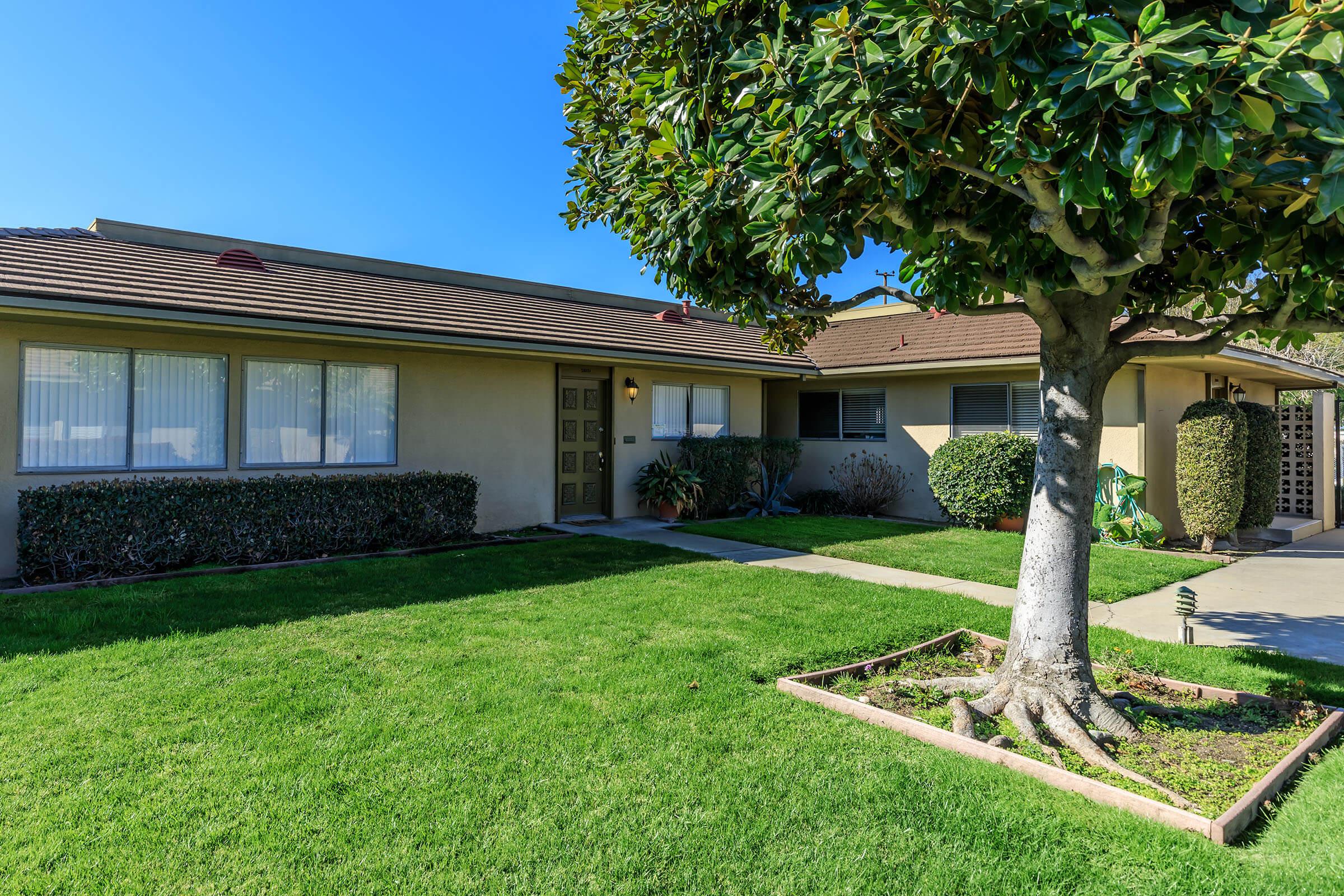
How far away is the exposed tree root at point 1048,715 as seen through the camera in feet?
12.8

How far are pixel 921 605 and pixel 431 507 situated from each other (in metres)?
6.53

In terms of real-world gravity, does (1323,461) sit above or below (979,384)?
below

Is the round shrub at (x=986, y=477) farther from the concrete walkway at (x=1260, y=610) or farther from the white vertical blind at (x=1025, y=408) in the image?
the concrete walkway at (x=1260, y=610)

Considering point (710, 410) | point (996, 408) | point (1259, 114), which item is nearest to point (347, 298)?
point (710, 410)

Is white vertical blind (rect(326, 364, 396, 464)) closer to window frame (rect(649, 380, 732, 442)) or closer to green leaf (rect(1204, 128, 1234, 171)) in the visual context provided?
window frame (rect(649, 380, 732, 442))

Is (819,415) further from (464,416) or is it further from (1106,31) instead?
(1106,31)

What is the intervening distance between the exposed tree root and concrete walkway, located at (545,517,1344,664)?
7.51 feet

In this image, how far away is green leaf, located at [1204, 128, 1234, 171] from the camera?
2.37 metres

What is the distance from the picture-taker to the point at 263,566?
331 inches

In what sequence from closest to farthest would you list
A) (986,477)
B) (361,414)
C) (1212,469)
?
(361,414)
(1212,469)
(986,477)

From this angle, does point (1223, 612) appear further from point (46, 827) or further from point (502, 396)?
point (502, 396)

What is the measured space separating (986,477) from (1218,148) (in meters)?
10.5

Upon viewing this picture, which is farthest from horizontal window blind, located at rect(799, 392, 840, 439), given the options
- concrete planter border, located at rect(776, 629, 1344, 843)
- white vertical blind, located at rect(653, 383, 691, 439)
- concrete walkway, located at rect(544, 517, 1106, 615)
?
concrete planter border, located at rect(776, 629, 1344, 843)

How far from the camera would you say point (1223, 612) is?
7125 mm
